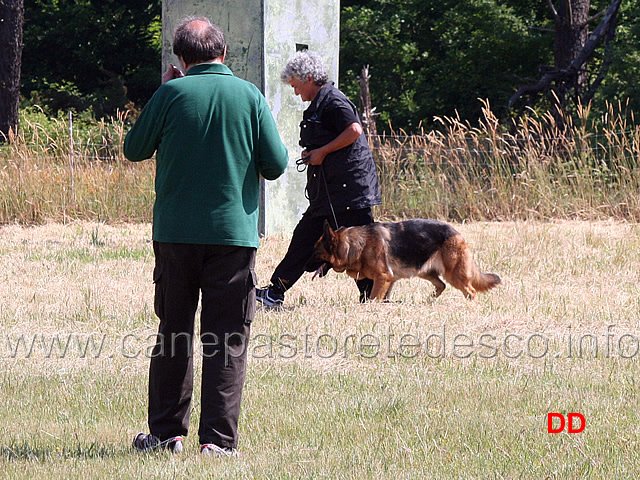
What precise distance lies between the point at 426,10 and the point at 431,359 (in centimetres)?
2461

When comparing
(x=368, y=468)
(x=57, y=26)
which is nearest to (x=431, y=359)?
(x=368, y=468)

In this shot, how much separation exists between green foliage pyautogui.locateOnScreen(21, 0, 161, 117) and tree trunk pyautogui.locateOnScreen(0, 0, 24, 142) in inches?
300

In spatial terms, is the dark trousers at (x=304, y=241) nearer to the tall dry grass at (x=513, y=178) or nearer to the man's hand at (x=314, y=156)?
the man's hand at (x=314, y=156)

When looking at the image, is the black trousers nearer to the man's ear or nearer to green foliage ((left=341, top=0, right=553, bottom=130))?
the man's ear

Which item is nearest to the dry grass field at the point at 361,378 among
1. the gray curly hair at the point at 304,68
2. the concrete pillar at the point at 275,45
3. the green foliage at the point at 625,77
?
the gray curly hair at the point at 304,68

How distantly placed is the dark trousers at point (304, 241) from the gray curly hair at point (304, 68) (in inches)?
44.4

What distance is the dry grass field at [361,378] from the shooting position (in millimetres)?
3982

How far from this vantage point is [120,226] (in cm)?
1331

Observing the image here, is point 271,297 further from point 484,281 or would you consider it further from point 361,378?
point 361,378

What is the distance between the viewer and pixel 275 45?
39.6 feet

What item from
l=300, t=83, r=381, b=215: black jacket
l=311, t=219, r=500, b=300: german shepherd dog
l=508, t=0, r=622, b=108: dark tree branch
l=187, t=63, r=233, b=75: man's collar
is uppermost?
l=508, t=0, r=622, b=108: dark tree branch

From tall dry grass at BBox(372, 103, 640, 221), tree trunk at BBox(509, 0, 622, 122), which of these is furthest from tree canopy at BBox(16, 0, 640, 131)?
tall dry grass at BBox(372, 103, 640, 221)

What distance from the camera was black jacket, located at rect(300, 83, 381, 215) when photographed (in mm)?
6898

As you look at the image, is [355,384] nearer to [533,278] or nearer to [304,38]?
[533,278]
